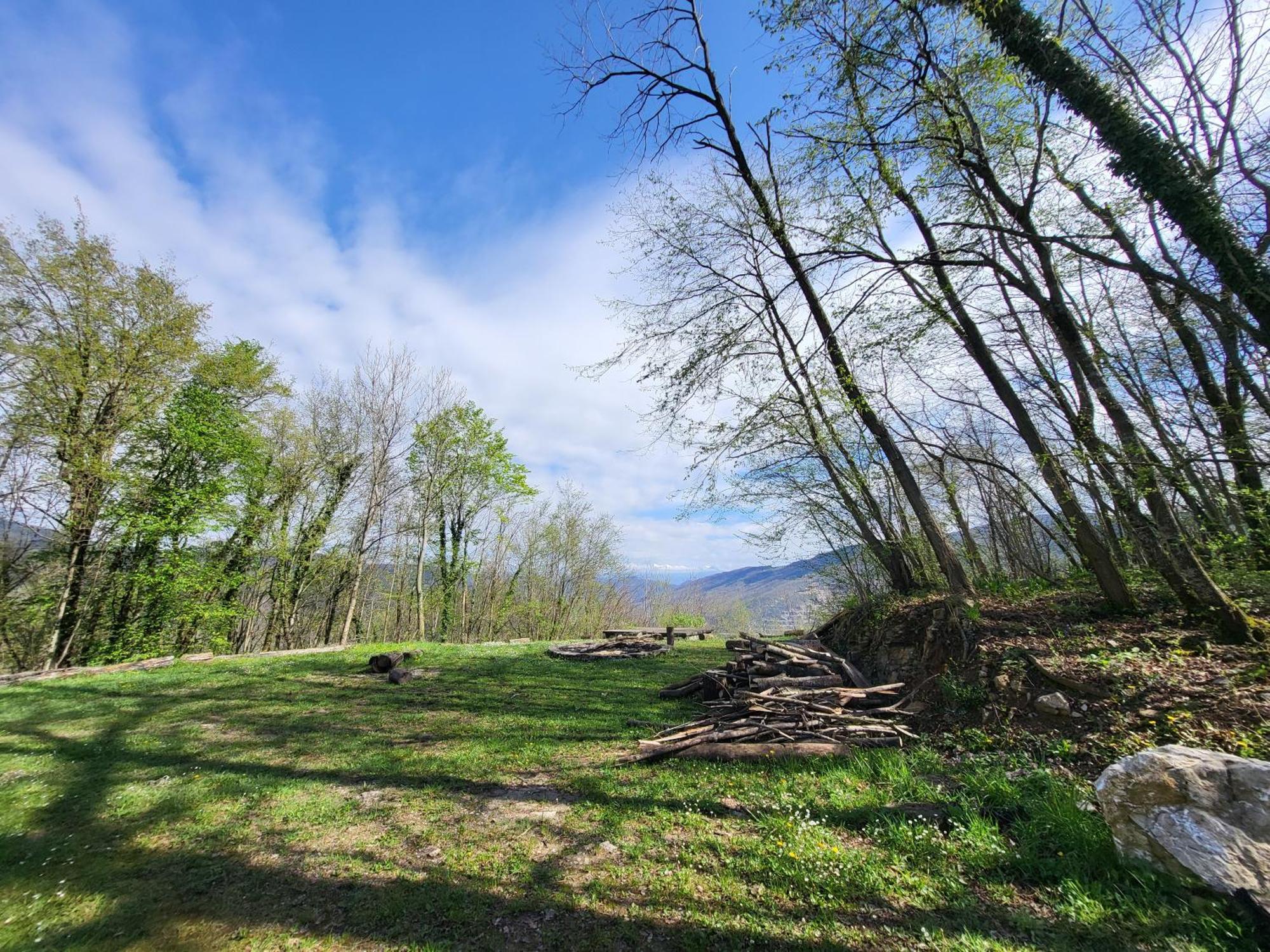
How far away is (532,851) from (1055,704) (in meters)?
5.12

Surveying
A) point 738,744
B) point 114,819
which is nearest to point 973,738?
point 738,744

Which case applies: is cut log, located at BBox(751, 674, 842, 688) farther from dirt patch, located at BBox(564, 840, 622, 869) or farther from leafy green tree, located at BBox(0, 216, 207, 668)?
leafy green tree, located at BBox(0, 216, 207, 668)

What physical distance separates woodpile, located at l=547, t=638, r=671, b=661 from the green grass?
7677 mm

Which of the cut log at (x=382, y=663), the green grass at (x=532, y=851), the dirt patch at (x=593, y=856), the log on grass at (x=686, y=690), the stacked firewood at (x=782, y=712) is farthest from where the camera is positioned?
the cut log at (x=382, y=663)

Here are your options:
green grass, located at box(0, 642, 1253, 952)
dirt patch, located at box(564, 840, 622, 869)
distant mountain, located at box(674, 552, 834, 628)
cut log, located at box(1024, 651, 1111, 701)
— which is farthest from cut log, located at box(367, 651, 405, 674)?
cut log, located at box(1024, 651, 1111, 701)

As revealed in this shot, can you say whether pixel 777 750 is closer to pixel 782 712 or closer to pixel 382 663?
pixel 782 712

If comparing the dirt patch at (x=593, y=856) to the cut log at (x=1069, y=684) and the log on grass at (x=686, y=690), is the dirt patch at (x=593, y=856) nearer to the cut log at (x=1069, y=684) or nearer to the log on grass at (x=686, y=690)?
the cut log at (x=1069, y=684)

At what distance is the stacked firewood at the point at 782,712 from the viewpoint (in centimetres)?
510

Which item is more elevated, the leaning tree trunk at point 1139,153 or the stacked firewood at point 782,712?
the leaning tree trunk at point 1139,153

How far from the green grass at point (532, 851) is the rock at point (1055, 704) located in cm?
84

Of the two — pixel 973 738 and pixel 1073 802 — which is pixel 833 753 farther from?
pixel 1073 802

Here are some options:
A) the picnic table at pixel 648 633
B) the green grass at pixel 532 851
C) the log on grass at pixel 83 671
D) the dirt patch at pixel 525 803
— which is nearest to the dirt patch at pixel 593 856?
the green grass at pixel 532 851

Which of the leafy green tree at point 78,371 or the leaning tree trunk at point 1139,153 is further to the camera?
the leafy green tree at point 78,371

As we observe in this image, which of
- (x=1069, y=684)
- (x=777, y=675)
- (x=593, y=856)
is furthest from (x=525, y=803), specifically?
(x=1069, y=684)
